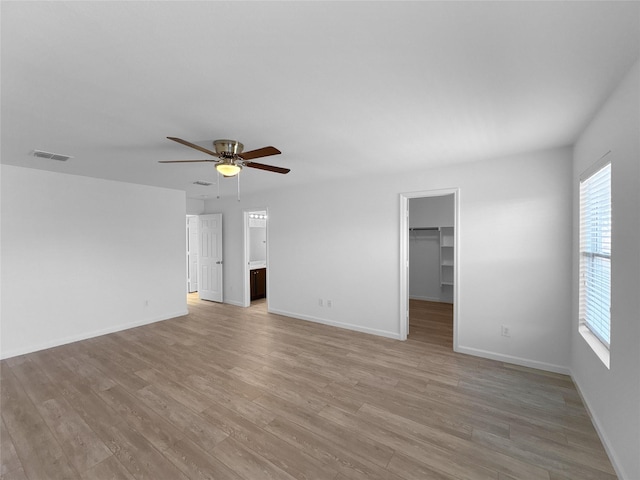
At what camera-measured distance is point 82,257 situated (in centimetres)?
423

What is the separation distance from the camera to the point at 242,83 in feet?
5.63

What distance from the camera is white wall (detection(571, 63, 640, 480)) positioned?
1524 mm

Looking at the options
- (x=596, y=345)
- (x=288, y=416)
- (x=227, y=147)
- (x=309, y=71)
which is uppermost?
(x=309, y=71)

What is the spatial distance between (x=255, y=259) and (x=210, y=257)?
3.69ft

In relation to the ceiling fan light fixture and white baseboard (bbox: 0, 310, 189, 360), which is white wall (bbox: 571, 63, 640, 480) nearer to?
the ceiling fan light fixture

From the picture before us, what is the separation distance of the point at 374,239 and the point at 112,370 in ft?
12.1

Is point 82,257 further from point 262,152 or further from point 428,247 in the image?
point 428,247

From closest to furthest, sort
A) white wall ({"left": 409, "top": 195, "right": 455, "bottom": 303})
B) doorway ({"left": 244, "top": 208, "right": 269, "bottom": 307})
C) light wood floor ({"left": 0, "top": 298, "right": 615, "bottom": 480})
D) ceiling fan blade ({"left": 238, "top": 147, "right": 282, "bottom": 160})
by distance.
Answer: light wood floor ({"left": 0, "top": 298, "right": 615, "bottom": 480}) → ceiling fan blade ({"left": 238, "top": 147, "right": 282, "bottom": 160}) → doorway ({"left": 244, "top": 208, "right": 269, "bottom": 307}) → white wall ({"left": 409, "top": 195, "right": 455, "bottom": 303})

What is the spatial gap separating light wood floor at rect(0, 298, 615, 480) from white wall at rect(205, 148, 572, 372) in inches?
18.7

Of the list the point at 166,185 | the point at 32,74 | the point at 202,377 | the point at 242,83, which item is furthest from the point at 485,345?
the point at 166,185

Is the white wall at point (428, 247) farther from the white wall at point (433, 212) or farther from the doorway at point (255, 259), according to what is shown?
the doorway at point (255, 259)

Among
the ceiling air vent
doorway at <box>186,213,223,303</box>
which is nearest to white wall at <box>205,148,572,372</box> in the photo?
doorway at <box>186,213,223,303</box>

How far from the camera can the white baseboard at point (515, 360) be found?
3041 mm

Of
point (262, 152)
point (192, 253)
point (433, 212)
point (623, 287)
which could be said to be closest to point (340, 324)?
point (262, 152)
